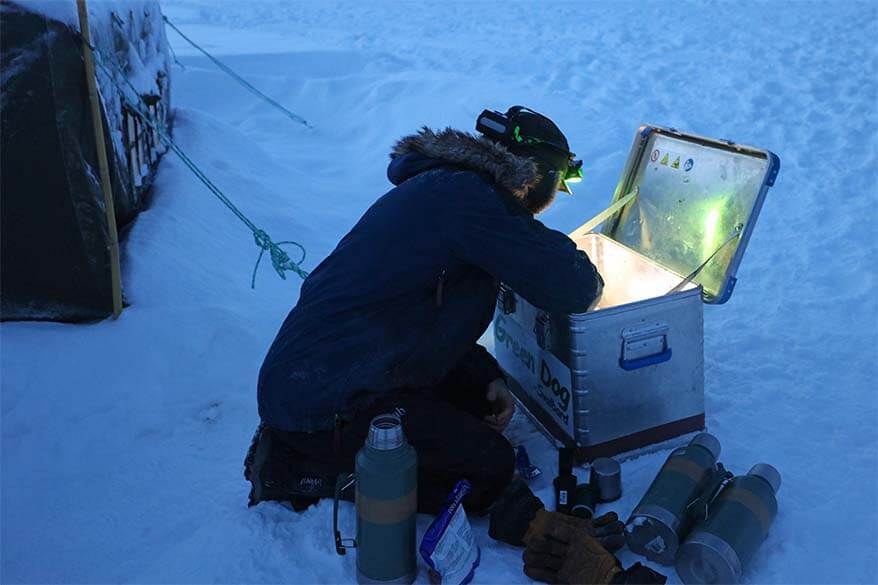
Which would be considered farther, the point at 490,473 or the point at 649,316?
the point at 649,316

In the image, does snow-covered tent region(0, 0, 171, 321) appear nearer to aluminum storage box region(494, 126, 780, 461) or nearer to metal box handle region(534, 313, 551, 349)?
aluminum storage box region(494, 126, 780, 461)

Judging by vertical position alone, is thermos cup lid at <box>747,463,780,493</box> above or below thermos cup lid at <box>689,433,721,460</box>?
below

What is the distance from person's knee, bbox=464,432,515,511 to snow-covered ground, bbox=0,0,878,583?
4.0 inches

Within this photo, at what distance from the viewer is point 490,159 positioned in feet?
7.23

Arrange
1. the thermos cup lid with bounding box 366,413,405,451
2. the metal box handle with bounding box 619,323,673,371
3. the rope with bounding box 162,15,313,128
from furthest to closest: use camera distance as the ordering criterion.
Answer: the rope with bounding box 162,15,313,128 → the metal box handle with bounding box 619,323,673,371 → the thermos cup lid with bounding box 366,413,405,451

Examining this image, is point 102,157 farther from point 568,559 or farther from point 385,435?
point 568,559

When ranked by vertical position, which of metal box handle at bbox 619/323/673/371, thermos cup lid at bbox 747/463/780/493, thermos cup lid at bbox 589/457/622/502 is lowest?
thermos cup lid at bbox 589/457/622/502

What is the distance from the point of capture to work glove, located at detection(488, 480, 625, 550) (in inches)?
81.4

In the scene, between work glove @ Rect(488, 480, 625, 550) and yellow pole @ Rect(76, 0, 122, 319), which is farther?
yellow pole @ Rect(76, 0, 122, 319)

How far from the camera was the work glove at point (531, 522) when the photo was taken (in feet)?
6.78

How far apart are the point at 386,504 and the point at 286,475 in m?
0.52

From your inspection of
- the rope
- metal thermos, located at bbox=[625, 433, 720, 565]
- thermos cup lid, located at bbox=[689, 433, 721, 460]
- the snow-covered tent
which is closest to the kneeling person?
metal thermos, located at bbox=[625, 433, 720, 565]

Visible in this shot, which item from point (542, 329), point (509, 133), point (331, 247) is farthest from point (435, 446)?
point (331, 247)

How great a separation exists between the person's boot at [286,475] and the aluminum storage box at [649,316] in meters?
0.84
